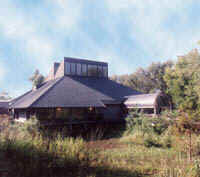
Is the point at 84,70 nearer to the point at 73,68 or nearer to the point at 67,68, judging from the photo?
the point at 73,68

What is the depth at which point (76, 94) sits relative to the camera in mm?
21188

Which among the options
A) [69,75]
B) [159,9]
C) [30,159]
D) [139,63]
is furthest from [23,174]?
[139,63]

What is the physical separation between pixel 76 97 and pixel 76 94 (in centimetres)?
72

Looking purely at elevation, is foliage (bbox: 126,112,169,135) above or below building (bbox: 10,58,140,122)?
below

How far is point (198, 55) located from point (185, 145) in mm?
12541

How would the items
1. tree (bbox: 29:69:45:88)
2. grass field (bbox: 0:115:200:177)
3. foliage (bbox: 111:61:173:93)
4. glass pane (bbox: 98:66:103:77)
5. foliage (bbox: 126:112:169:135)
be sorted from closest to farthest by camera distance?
grass field (bbox: 0:115:200:177) < foliage (bbox: 126:112:169:135) < glass pane (bbox: 98:66:103:77) < tree (bbox: 29:69:45:88) < foliage (bbox: 111:61:173:93)

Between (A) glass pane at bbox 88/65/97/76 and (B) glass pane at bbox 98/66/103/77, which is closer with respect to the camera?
(A) glass pane at bbox 88/65/97/76

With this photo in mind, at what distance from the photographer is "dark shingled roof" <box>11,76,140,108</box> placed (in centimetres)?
1855

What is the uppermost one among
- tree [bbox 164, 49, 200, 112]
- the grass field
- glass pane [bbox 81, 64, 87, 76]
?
glass pane [bbox 81, 64, 87, 76]

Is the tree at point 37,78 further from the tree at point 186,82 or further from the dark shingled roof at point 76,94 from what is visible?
the tree at point 186,82

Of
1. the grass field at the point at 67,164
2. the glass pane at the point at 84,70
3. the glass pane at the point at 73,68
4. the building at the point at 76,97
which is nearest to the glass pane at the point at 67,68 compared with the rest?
the building at the point at 76,97

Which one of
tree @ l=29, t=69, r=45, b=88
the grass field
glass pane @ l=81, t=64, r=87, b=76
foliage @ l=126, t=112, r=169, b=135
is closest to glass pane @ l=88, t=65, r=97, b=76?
glass pane @ l=81, t=64, r=87, b=76

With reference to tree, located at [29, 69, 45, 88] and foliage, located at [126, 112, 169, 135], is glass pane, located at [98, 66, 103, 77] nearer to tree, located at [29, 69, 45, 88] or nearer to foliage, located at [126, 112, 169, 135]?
tree, located at [29, 69, 45, 88]

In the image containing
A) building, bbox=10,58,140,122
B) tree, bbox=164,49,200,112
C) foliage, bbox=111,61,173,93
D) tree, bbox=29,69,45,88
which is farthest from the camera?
foliage, bbox=111,61,173,93
